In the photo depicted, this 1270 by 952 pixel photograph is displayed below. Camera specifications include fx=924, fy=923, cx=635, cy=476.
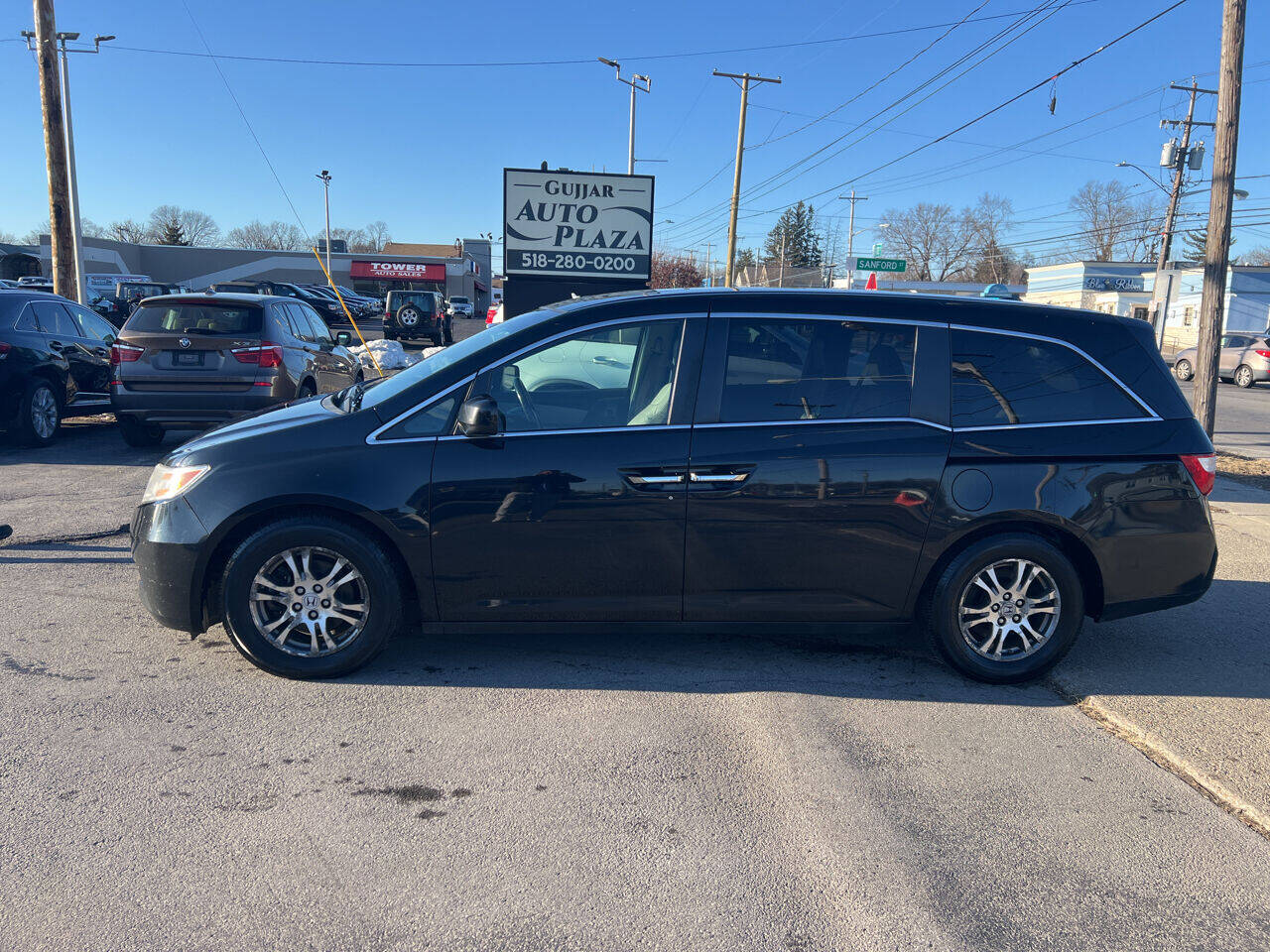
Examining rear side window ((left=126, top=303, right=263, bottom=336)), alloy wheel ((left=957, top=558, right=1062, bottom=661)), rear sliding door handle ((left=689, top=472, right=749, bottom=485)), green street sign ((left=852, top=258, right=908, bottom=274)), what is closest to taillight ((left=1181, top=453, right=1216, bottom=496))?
alloy wheel ((left=957, top=558, right=1062, bottom=661))

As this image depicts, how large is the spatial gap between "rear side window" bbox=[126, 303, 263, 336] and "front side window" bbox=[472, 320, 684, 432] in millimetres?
6108

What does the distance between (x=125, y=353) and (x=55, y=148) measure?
830 centimetres

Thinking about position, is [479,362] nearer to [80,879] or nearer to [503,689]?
[503,689]

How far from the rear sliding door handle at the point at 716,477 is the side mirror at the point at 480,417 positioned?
902 mm

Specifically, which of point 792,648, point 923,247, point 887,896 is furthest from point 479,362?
point 923,247

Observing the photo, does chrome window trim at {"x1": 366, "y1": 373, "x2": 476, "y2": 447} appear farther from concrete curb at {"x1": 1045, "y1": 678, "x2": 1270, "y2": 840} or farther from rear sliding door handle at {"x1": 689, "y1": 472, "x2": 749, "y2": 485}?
concrete curb at {"x1": 1045, "y1": 678, "x2": 1270, "y2": 840}

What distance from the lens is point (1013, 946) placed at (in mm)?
2619

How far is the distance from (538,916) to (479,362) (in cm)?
245

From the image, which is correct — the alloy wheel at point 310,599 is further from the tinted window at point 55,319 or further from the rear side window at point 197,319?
the tinted window at point 55,319

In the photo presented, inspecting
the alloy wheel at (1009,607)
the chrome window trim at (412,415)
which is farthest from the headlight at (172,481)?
the alloy wheel at (1009,607)

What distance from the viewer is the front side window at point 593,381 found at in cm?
426

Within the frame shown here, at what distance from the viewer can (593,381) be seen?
4473 millimetres

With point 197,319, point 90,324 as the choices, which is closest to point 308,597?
point 197,319

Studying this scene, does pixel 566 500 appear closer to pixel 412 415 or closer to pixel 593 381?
pixel 593 381
